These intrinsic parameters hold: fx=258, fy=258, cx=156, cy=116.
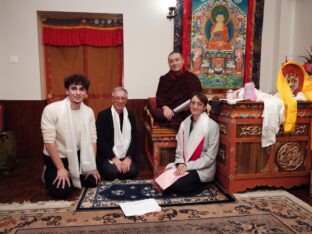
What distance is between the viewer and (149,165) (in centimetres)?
321

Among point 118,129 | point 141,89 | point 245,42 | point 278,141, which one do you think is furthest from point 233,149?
point 245,42

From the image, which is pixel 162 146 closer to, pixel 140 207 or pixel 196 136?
pixel 196 136

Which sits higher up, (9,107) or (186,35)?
(186,35)

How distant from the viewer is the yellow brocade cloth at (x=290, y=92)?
2262 millimetres

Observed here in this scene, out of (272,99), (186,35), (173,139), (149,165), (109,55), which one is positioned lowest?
(149,165)

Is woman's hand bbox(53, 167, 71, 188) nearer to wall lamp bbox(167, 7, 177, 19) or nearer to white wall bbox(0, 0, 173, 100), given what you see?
white wall bbox(0, 0, 173, 100)

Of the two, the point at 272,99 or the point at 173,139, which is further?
the point at 173,139

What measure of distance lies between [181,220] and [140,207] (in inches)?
13.8

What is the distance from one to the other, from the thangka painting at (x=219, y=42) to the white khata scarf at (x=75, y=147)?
1.88m

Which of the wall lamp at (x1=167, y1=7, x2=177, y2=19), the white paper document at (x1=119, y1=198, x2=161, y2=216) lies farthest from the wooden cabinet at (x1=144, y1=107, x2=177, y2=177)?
the wall lamp at (x1=167, y1=7, x2=177, y2=19)

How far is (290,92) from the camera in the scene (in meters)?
2.34

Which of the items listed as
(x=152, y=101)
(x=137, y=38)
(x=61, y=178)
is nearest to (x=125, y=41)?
(x=137, y=38)

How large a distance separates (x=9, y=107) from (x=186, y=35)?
8.41 ft

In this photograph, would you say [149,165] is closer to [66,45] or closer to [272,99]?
[272,99]
